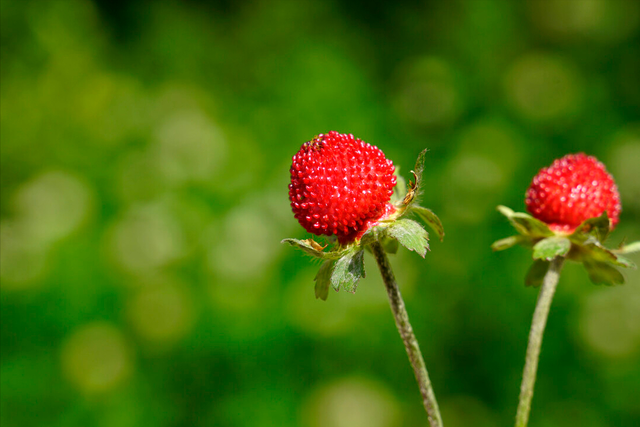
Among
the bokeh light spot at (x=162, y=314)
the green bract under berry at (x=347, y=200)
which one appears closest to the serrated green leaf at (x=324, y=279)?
the green bract under berry at (x=347, y=200)

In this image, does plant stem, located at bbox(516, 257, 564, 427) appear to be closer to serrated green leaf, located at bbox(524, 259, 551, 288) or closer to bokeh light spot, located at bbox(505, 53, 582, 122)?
serrated green leaf, located at bbox(524, 259, 551, 288)

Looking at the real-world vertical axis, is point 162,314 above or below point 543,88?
Answer: below

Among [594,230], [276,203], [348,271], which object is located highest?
[348,271]

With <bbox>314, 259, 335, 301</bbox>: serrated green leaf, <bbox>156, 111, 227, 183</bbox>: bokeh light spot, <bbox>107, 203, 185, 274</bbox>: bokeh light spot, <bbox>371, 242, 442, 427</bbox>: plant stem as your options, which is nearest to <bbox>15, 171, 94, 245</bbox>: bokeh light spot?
<bbox>107, 203, 185, 274</bbox>: bokeh light spot

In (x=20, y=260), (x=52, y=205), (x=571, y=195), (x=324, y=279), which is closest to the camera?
(x=324, y=279)

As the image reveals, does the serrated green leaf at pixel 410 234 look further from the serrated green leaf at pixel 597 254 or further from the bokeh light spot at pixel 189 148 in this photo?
the bokeh light spot at pixel 189 148

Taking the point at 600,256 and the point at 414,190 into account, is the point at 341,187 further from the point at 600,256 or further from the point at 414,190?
the point at 600,256

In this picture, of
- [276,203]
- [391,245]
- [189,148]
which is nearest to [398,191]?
[391,245]
